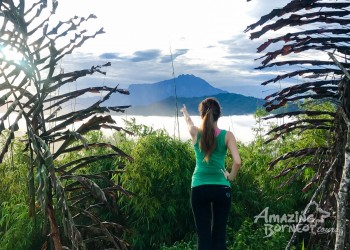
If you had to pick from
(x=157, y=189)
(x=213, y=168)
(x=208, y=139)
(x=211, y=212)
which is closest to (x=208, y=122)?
(x=208, y=139)

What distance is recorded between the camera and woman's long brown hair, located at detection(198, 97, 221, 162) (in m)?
3.91

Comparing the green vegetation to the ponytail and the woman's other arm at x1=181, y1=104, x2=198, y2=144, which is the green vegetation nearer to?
the woman's other arm at x1=181, y1=104, x2=198, y2=144

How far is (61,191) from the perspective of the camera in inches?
87.4

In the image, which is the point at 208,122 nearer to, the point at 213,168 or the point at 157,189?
the point at 213,168

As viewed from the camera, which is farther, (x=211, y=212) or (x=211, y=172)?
(x=211, y=212)

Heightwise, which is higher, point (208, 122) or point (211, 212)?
point (208, 122)

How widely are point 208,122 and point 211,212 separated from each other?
701 mm

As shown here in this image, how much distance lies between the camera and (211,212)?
406 centimetres

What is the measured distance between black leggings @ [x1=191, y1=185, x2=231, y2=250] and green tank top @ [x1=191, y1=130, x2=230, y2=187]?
38 mm

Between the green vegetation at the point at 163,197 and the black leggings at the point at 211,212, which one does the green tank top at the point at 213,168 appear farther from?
the green vegetation at the point at 163,197

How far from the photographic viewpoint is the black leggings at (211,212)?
3906 mm

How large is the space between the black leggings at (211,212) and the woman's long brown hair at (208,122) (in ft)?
0.81

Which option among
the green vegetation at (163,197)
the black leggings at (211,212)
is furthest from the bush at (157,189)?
the black leggings at (211,212)

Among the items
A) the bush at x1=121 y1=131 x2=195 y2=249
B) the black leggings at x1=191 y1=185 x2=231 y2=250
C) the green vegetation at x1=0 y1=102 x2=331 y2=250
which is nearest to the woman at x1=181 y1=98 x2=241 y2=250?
the black leggings at x1=191 y1=185 x2=231 y2=250
